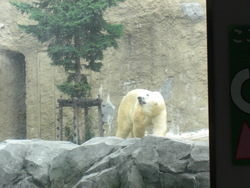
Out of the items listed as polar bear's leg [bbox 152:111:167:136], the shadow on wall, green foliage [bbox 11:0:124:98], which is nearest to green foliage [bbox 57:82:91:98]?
green foliage [bbox 11:0:124:98]

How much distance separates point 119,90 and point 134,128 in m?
0.24

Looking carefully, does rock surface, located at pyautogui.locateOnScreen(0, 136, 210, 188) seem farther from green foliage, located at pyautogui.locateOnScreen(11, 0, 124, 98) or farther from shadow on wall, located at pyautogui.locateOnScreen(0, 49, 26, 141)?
green foliage, located at pyautogui.locateOnScreen(11, 0, 124, 98)

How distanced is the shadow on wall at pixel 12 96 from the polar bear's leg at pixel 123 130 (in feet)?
1.69

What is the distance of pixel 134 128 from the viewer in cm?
250

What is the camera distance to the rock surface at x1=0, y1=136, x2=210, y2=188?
7.69 feet

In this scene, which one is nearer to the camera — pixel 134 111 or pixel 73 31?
pixel 73 31

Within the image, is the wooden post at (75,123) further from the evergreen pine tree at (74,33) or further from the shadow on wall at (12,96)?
the shadow on wall at (12,96)

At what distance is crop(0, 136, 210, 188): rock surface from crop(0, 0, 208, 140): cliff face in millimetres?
95

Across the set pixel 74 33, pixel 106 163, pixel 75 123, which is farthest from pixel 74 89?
pixel 106 163

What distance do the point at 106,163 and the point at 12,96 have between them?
629 mm

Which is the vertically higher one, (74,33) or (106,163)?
(74,33)

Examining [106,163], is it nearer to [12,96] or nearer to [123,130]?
[123,130]

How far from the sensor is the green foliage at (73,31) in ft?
7.91

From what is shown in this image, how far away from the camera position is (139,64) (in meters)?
2.46
